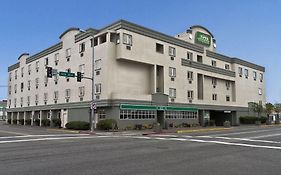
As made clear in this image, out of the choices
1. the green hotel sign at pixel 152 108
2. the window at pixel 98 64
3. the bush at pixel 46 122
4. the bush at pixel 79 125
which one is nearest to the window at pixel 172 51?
the green hotel sign at pixel 152 108

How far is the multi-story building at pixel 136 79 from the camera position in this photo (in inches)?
1497

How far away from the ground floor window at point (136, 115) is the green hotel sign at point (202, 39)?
17757 mm

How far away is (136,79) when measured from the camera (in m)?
40.8

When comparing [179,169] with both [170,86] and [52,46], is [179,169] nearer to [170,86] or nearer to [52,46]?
[170,86]

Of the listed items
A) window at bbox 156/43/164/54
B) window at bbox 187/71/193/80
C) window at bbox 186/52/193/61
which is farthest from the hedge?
window at bbox 156/43/164/54

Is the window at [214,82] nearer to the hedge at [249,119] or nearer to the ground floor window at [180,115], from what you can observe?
the ground floor window at [180,115]

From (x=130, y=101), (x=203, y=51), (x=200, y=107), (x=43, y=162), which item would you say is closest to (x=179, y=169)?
(x=43, y=162)

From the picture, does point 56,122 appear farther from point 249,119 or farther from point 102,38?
point 249,119

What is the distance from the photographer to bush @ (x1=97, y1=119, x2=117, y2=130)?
34.8 m

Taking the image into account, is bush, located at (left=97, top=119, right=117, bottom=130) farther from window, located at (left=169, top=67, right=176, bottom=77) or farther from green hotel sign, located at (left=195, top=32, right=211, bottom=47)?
green hotel sign, located at (left=195, top=32, right=211, bottom=47)

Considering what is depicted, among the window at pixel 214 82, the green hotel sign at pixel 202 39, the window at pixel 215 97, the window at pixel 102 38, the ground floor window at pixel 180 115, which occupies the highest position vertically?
the green hotel sign at pixel 202 39

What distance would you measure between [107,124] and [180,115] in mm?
13783

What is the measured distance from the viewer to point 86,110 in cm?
4034

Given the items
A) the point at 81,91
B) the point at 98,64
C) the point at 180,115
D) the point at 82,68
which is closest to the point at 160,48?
the point at 98,64
